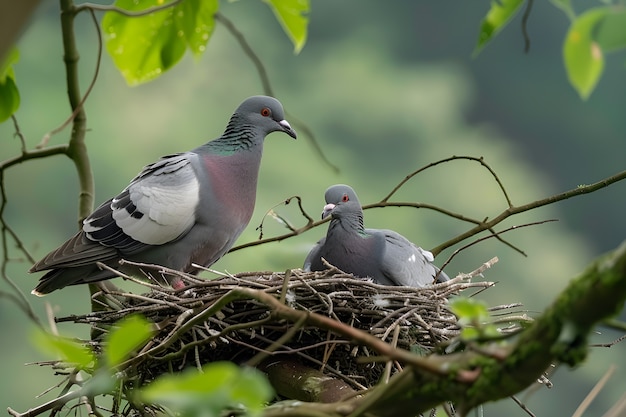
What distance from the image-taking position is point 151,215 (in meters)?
2.83

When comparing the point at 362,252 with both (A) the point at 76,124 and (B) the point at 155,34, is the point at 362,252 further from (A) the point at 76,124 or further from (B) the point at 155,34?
(B) the point at 155,34

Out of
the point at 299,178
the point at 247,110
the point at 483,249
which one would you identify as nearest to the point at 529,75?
the point at 483,249

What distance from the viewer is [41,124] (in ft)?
38.9

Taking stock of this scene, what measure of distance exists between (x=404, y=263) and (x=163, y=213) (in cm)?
80

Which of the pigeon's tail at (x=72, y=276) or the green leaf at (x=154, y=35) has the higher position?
the green leaf at (x=154, y=35)

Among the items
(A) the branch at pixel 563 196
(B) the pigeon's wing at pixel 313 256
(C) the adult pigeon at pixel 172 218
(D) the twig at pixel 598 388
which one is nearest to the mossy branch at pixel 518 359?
(D) the twig at pixel 598 388

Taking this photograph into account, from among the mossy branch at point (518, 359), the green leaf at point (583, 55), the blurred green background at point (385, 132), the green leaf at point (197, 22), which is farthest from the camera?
the blurred green background at point (385, 132)

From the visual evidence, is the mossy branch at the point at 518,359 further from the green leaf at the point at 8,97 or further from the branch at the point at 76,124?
the branch at the point at 76,124

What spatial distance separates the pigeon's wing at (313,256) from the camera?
3047 mm

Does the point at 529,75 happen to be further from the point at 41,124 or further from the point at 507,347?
the point at 507,347

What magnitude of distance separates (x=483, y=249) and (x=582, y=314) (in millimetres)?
12798

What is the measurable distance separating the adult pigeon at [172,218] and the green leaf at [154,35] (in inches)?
32.6

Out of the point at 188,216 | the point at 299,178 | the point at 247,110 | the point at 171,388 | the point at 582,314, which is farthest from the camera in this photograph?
the point at 299,178

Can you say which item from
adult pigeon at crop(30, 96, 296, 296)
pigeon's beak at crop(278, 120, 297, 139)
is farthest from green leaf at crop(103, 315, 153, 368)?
pigeon's beak at crop(278, 120, 297, 139)
